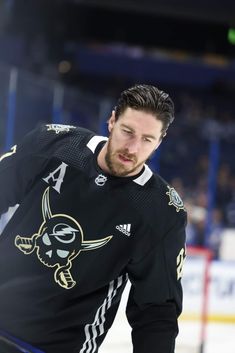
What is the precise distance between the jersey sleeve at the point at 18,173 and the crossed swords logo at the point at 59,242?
0.39 ft

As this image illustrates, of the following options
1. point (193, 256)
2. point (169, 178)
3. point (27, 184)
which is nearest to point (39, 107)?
point (193, 256)

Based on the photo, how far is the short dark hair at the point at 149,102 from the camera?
173 cm

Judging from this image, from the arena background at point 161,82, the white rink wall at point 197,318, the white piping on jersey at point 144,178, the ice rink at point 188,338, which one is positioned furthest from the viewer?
the arena background at point 161,82

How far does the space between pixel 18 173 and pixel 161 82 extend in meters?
11.6

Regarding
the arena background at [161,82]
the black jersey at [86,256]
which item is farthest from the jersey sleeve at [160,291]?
the arena background at [161,82]

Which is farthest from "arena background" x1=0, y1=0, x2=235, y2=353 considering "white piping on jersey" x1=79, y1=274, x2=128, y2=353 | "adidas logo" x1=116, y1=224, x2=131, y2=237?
"adidas logo" x1=116, y1=224, x2=131, y2=237

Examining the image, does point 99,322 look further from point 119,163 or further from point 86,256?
point 119,163

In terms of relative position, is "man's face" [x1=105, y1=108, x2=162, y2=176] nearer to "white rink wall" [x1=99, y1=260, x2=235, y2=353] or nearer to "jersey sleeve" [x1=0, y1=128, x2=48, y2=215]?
"jersey sleeve" [x1=0, y1=128, x2=48, y2=215]

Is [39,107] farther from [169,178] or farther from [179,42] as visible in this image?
[179,42]

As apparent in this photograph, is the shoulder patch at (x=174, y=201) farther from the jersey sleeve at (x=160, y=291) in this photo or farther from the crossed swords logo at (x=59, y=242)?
the crossed swords logo at (x=59, y=242)

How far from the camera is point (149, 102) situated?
173cm

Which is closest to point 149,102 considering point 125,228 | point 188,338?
point 125,228

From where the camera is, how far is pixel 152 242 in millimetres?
1801

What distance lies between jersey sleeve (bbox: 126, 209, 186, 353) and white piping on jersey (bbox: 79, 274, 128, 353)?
6cm
